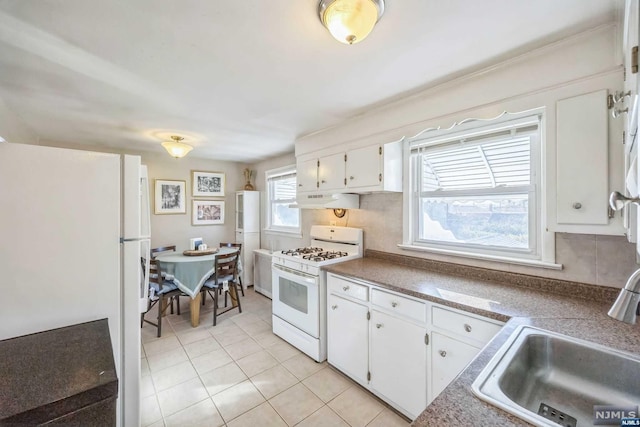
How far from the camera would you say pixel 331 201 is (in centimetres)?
268

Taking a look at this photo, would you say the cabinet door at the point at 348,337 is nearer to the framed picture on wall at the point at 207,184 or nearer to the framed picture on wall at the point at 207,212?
the framed picture on wall at the point at 207,212

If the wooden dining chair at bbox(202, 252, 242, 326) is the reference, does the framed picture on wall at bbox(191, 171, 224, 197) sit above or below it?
above

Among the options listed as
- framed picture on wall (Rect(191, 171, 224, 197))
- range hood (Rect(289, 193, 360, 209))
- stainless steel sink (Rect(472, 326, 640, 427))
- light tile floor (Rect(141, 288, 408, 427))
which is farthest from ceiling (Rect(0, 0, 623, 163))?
light tile floor (Rect(141, 288, 408, 427))

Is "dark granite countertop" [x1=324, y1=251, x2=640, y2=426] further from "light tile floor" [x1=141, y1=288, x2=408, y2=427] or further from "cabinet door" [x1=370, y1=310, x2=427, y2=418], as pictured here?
"light tile floor" [x1=141, y1=288, x2=408, y2=427]

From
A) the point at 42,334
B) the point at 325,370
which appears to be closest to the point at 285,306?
the point at 325,370

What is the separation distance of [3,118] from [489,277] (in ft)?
13.7

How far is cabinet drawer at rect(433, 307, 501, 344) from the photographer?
140 cm

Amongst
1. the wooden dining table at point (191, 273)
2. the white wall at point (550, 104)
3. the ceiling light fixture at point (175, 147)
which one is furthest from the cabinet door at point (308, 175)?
the wooden dining table at point (191, 273)

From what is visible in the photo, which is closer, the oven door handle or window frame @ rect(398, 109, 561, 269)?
window frame @ rect(398, 109, 561, 269)

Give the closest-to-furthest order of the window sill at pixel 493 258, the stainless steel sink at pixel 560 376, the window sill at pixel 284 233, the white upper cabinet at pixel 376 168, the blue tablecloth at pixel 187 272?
the stainless steel sink at pixel 560 376 < the window sill at pixel 493 258 < the white upper cabinet at pixel 376 168 < the blue tablecloth at pixel 187 272 < the window sill at pixel 284 233

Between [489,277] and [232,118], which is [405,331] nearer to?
[489,277]

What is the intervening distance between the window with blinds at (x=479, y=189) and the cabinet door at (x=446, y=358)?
0.84 meters

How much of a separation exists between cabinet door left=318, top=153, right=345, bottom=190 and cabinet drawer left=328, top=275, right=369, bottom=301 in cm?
95

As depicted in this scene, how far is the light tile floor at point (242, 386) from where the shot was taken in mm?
1835
